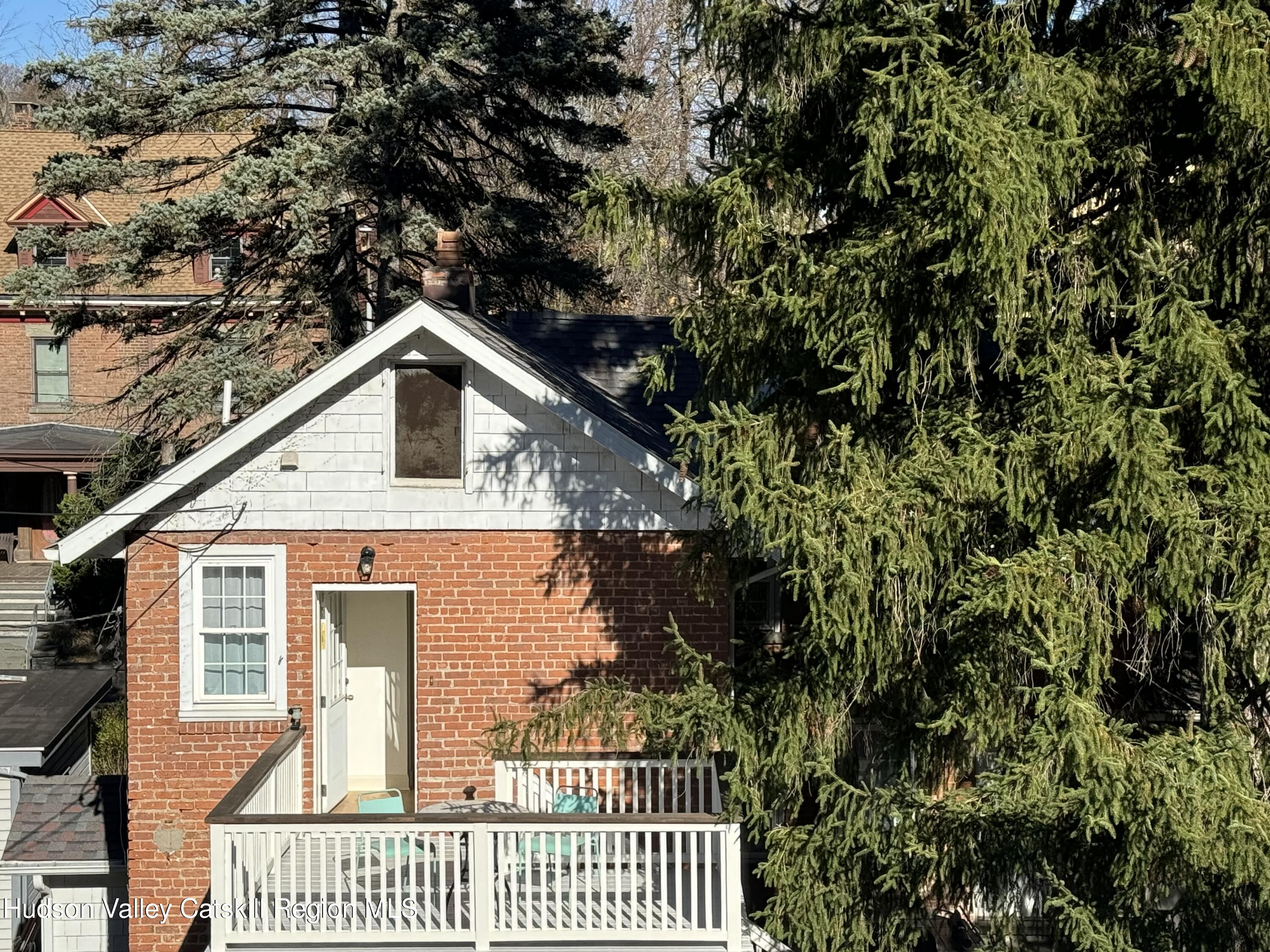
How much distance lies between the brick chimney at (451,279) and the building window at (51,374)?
24.3 meters

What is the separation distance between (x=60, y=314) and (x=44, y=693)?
27.6 ft

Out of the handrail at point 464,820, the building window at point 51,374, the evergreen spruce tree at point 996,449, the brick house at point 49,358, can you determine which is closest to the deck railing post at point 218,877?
the handrail at point 464,820

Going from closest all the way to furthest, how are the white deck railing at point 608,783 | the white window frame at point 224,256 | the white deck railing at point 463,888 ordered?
the white deck railing at point 463,888
the white deck railing at point 608,783
the white window frame at point 224,256

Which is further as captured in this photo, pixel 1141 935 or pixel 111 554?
pixel 111 554

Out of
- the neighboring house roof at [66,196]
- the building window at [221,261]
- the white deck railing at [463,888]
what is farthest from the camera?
the neighboring house roof at [66,196]

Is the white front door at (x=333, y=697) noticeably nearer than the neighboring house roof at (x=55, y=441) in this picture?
Yes

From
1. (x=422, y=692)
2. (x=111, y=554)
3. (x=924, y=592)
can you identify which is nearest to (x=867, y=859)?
(x=924, y=592)

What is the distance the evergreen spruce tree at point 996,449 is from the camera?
25.0ft

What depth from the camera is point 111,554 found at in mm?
11523

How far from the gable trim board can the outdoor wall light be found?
4.53ft

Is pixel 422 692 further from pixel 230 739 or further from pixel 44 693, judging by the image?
pixel 44 693

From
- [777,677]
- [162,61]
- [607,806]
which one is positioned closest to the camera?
[777,677]

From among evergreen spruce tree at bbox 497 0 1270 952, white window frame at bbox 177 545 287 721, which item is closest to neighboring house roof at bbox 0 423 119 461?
white window frame at bbox 177 545 287 721

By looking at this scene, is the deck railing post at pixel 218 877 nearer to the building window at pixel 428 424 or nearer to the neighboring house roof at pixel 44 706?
the building window at pixel 428 424
